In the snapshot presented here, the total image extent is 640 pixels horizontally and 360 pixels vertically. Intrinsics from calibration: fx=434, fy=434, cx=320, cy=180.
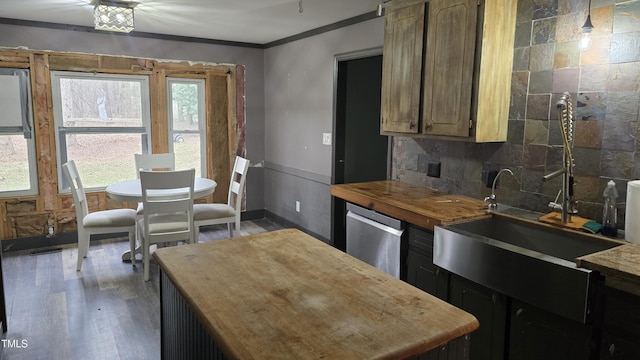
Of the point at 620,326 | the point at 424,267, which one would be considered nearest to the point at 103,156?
the point at 424,267

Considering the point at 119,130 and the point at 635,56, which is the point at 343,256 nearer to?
the point at 635,56

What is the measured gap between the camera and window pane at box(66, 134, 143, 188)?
4688 millimetres

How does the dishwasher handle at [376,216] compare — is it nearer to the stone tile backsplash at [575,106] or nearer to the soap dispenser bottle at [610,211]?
the stone tile backsplash at [575,106]

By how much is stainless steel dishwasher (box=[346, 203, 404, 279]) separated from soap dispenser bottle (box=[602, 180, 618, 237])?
1.02m

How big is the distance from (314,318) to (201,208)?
3275mm

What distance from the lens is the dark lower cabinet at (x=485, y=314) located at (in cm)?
204

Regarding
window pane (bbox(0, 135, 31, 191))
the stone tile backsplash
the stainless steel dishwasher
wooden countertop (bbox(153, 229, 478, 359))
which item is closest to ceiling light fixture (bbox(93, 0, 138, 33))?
window pane (bbox(0, 135, 31, 191))

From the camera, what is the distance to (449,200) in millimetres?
2816

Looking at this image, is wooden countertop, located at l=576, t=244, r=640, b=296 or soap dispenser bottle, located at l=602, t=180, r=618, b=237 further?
soap dispenser bottle, located at l=602, t=180, r=618, b=237

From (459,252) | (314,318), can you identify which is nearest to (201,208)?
(459,252)

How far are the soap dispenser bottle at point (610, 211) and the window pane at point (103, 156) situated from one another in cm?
454

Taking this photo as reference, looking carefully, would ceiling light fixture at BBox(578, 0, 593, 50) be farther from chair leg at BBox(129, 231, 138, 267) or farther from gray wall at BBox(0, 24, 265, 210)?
gray wall at BBox(0, 24, 265, 210)

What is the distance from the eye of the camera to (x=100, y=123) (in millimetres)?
4742

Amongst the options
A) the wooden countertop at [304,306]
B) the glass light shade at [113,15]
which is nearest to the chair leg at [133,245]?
the glass light shade at [113,15]
